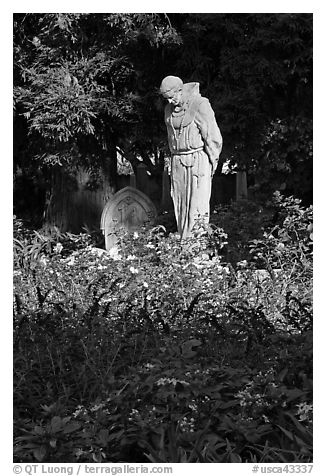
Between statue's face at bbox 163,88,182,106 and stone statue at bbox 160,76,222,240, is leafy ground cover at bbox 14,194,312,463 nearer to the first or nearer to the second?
stone statue at bbox 160,76,222,240

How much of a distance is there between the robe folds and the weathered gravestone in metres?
2.88

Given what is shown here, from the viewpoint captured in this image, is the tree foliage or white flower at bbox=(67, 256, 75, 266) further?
the tree foliage

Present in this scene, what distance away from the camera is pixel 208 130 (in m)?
7.94

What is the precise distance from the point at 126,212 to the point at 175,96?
3.52 metres

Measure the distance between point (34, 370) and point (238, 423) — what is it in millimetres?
1208

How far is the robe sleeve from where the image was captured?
313 inches

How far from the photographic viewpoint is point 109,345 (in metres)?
4.20

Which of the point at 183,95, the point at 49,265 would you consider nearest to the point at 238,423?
the point at 49,265

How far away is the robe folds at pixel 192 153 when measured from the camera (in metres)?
8.00

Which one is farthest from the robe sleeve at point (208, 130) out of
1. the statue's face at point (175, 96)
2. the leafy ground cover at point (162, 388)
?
the leafy ground cover at point (162, 388)

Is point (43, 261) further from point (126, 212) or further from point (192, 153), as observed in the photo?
point (126, 212)

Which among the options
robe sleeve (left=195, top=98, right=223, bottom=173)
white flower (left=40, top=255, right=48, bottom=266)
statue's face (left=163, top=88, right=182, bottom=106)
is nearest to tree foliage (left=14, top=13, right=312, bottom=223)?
statue's face (left=163, top=88, right=182, bottom=106)

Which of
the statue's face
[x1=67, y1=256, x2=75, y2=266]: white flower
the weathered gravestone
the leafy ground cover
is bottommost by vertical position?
the leafy ground cover

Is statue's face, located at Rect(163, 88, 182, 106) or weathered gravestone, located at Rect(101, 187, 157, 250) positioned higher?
statue's face, located at Rect(163, 88, 182, 106)
